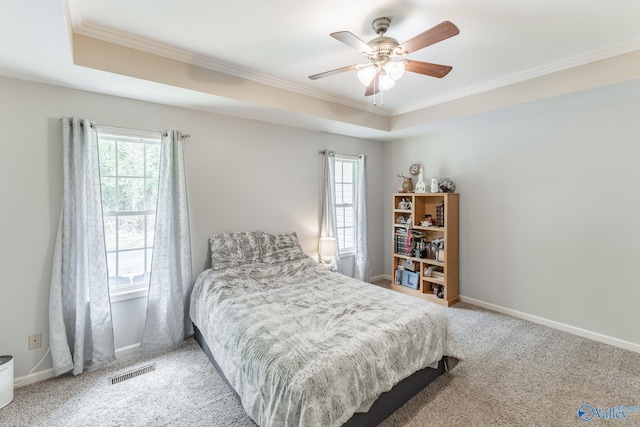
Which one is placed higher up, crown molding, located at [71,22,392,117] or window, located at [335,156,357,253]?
crown molding, located at [71,22,392,117]

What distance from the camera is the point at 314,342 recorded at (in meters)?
1.79

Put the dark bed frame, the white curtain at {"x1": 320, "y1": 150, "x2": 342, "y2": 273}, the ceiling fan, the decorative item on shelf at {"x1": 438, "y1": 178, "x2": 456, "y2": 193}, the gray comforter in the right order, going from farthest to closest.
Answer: the white curtain at {"x1": 320, "y1": 150, "x2": 342, "y2": 273} < the decorative item on shelf at {"x1": 438, "y1": 178, "x2": 456, "y2": 193} < the ceiling fan < the dark bed frame < the gray comforter

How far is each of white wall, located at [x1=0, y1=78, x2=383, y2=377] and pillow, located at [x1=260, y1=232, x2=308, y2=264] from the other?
8.0 inches

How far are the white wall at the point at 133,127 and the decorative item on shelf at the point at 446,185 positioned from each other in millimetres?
1551

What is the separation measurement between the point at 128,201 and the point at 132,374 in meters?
1.53

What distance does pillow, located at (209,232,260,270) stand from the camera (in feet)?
9.99

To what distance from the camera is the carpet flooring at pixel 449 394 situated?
1937mm

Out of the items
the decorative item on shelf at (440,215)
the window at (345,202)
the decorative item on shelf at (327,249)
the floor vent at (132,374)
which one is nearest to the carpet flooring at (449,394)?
the floor vent at (132,374)

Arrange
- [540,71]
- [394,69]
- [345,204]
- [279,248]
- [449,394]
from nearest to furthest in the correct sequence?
[394,69] → [449,394] → [540,71] → [279,248] → [345,204]

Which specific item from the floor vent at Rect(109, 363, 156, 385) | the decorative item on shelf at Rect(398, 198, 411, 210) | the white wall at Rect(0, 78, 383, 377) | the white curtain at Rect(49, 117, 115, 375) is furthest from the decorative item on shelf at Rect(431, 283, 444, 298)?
the white curtain at Rect(49, 117, 115, 375)

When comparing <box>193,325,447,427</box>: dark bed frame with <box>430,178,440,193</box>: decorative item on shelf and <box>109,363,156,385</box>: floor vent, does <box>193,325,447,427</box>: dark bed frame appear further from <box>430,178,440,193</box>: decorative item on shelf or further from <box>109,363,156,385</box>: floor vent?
<box>430,178,440,193</box>: decorative item on shelf

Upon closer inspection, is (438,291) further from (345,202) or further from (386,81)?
(386,81)

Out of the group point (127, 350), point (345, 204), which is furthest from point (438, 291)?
point (127, 350)

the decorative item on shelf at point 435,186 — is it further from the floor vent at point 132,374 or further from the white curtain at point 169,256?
the floor vent at point 132,374
